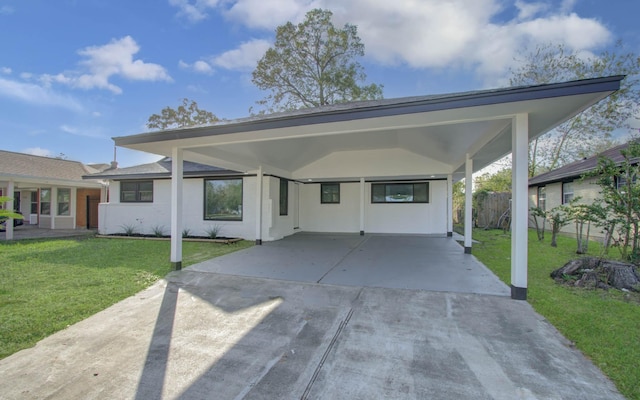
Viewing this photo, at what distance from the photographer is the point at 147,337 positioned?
10.4ft

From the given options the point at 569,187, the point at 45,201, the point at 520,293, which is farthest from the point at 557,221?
the point at 45,201

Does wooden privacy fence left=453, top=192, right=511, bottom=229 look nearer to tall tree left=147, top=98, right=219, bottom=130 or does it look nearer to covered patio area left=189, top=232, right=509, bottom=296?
covered patio area left=189, top=232, right=509, bottom=296

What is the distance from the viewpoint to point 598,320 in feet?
11.2

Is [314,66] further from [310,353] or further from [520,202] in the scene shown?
[310,353]

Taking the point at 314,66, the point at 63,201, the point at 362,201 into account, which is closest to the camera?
the point at 362,201

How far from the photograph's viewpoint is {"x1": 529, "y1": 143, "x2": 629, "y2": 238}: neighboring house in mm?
10117

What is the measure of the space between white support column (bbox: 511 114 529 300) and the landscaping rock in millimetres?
1484

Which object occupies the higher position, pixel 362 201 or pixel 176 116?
pixel 176 116

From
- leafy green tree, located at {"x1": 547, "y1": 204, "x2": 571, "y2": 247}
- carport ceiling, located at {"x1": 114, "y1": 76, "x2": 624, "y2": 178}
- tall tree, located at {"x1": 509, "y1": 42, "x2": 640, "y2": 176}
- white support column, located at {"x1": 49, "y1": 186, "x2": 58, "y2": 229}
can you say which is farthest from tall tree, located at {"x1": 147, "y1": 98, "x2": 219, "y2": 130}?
tall tree, located at {"x1": 509, "y1": 42, "x2": 640, "y2": 176}

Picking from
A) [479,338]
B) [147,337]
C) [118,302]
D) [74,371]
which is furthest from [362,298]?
[118,302]

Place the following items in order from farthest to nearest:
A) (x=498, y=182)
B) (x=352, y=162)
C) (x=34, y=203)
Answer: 1. (x=498, y=182)
2. (x=34, y=203)
3. (x=352, y=162)

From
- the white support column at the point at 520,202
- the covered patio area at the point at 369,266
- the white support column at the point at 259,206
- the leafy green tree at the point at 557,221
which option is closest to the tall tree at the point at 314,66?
the white support column at the point at 259,206

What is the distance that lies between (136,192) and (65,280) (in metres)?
7.97

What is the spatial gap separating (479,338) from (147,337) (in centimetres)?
360
